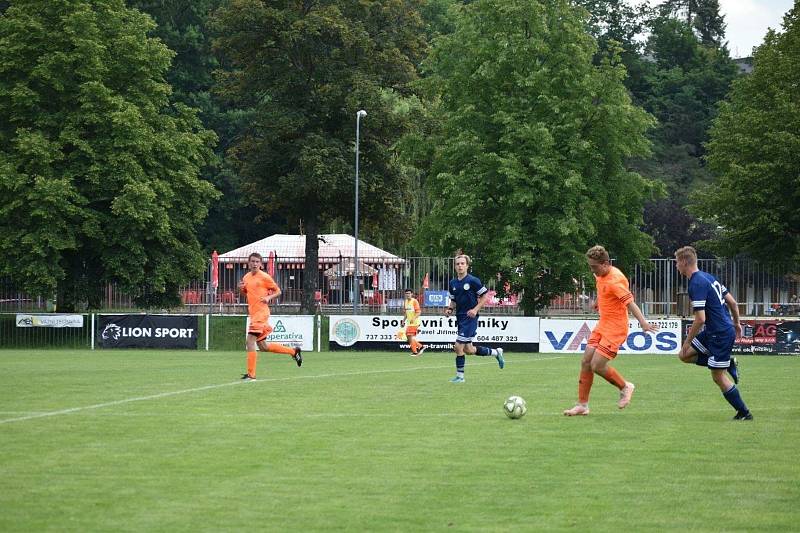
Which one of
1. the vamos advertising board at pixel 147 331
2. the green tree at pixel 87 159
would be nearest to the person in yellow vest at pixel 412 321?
the vamos advertising board at pixel 147 331

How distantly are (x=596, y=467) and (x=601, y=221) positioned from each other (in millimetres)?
35030

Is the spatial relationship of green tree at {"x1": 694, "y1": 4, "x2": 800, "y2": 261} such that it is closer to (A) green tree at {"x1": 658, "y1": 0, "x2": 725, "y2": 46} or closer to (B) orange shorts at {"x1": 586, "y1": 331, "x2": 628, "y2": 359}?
(B) orange shorts at {"x1": 586, "y1": 331, "x2": 628, "y2": 359}

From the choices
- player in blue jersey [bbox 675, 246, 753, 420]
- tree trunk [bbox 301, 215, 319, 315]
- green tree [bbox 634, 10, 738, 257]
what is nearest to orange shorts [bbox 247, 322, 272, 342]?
player in blue jersey [bbox 675, 246, 753, 420]

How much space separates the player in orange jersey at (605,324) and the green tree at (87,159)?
1276 inches

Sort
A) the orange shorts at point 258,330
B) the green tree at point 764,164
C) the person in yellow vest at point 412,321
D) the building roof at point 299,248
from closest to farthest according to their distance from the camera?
the orange shorts at point 258,330
the person in yellow vest at point 412,321
the green tree at point 764,164
the building roof at point 299,248

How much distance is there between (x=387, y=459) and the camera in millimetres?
11062

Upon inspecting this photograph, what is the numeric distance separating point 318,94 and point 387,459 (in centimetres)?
4656

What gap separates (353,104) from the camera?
54406mm

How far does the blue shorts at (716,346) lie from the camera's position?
46.8ft

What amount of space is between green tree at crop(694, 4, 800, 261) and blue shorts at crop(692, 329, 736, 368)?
3559 cm

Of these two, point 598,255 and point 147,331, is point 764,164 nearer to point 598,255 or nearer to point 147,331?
point 147,331

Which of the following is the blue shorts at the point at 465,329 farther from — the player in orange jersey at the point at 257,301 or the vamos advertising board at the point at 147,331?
the vamos advertising board at the point at 147,331

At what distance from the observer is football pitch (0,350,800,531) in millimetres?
8398

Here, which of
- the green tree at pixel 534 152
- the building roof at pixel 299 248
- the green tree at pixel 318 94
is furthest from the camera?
the building roof at pixel 299 248
